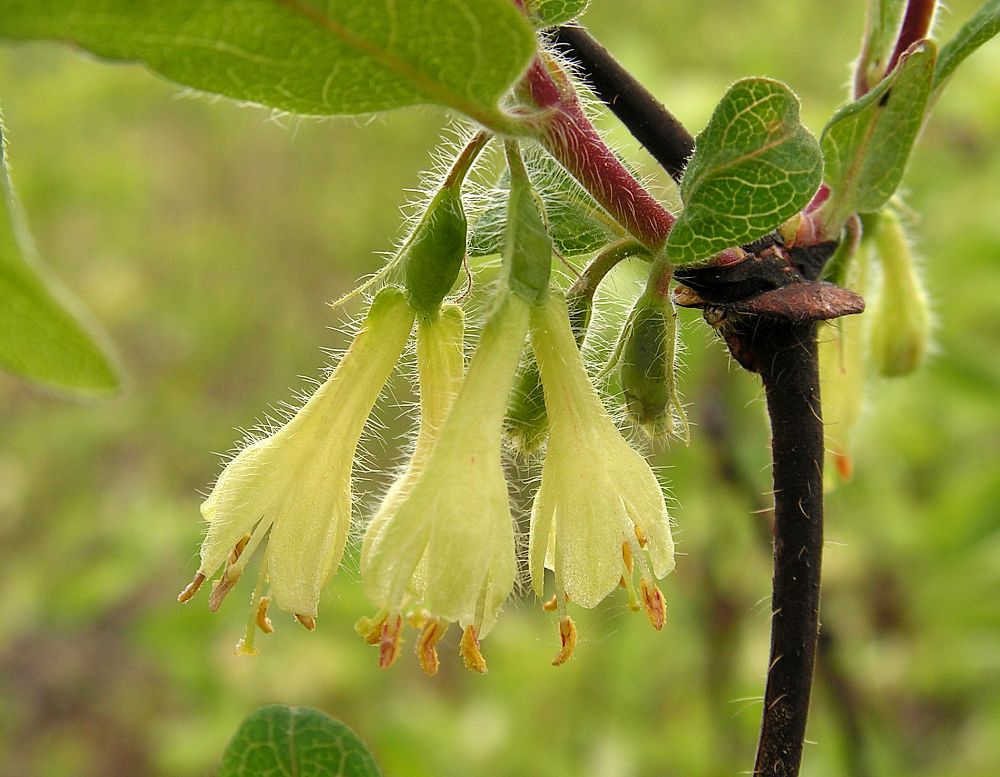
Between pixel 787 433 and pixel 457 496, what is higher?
pixel 787 433

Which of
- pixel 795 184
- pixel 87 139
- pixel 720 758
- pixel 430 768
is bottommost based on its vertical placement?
pixel 430 768

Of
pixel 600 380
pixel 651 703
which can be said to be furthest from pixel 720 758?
pixel 600 380

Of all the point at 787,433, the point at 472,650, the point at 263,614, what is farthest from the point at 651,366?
the point at 263,614

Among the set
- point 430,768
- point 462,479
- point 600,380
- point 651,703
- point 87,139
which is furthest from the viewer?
point 87,139

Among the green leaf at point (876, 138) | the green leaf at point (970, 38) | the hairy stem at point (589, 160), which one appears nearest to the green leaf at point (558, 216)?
the hairy stem at point (589, 160)

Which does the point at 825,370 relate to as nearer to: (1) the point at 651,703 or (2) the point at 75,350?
(2) the point at 75,350

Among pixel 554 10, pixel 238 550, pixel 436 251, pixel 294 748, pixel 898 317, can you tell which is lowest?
pixel 294 748

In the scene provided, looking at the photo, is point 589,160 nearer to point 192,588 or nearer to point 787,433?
point 787,433

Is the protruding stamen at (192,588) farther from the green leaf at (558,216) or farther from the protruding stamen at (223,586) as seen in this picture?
the green leaf at (558,216)
